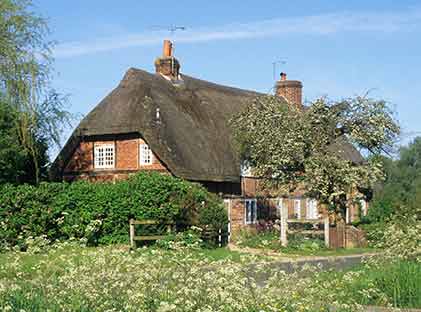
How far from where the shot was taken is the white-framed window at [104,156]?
3678 centimetres

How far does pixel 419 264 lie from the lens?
43.8 feet

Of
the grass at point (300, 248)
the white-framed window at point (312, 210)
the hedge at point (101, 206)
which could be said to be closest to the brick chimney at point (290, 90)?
the white-framed window at point (312, 210)

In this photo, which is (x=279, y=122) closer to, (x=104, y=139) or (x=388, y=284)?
(x=104, y=139)

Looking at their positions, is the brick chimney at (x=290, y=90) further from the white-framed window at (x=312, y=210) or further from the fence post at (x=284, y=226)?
the fence post at (x=284, y=226)

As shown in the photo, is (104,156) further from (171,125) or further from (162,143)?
(162,143)

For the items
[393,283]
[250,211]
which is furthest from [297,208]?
[393,283]

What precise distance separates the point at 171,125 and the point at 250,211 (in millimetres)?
6642

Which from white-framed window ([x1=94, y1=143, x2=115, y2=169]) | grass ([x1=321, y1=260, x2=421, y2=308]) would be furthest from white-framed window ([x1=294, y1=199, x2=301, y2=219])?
grass ([x1=321, y1=260, x2=421, y2=308])

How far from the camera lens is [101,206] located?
2958 centimetres

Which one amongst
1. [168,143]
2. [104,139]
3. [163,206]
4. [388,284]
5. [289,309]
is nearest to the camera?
[289,309]

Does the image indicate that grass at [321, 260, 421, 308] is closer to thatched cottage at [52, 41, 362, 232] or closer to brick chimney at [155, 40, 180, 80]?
thatched cottage at [52, 41, 362, 232]

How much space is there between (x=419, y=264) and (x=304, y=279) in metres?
4.93

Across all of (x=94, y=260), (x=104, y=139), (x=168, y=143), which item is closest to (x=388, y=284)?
(x=94, y=260)

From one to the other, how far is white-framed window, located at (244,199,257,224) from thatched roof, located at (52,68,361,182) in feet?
5.85
